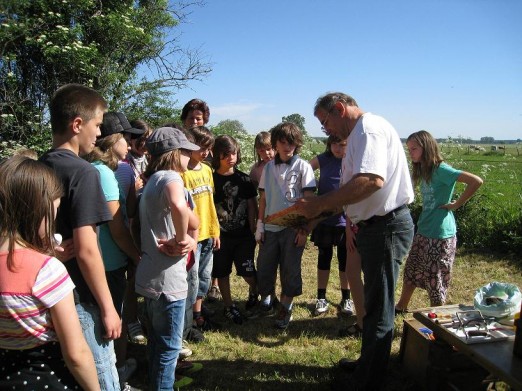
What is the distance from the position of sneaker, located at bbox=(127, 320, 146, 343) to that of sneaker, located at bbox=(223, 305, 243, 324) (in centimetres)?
88

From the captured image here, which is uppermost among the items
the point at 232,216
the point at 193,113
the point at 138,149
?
the point at 193,113

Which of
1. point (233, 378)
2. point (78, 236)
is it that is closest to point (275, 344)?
point (233, 378)

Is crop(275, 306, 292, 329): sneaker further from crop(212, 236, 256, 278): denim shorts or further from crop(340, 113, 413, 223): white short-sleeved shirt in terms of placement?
crop(340, 113, 413, 223): white short-sleeved shirt

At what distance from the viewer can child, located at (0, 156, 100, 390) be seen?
51.7 inches

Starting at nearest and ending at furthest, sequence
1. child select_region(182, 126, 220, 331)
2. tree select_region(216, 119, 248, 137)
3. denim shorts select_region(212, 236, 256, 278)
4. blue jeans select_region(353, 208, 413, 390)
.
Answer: blue jeans select_region(353, 208, 413, 390)
child select_region(182, 126, 220, 331)
denim shorts select_region(212, 236, 256, 278)
tree select_region(216, 119, 248, 137)

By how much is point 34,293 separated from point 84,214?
0.45 m

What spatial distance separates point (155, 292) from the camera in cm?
229

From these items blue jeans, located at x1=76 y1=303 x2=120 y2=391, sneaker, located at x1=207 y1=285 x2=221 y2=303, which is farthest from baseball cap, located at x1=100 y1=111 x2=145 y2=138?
sneaker, located at x1=207 y1=285 x2=221 y2=303

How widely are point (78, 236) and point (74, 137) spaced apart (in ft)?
1.66

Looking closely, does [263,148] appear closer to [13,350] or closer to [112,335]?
[112,335]

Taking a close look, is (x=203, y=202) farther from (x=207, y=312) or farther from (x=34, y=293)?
(x=34, y=293)

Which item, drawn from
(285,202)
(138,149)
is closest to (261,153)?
(285,202)

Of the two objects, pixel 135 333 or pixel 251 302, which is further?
pixel 251 302

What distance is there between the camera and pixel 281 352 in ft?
11.2
